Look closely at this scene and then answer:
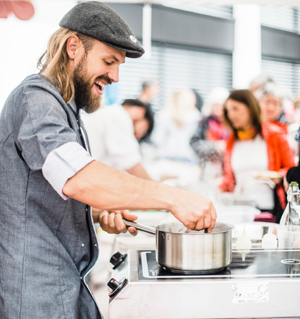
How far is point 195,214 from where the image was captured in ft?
2.99

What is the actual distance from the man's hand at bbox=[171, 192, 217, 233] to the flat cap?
470 millimetres

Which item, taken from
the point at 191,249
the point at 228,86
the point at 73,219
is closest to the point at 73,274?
the point at 73,219

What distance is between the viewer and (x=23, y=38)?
3467 mm

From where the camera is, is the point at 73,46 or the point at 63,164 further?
the point at 73,46

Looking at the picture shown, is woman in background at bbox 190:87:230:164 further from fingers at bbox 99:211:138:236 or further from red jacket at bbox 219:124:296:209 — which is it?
fingers at bbox 99:211:138:236

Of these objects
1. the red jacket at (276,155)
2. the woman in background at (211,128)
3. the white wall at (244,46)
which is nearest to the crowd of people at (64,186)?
the red jacket at (276,155)

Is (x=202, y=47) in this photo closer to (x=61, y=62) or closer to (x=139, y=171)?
(x=139, y=171)

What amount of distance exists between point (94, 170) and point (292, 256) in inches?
26.9

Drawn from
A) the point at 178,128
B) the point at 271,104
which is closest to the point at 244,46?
the point at 178,128

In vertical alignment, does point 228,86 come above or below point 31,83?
above

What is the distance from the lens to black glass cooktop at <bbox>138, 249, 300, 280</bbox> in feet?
3.15

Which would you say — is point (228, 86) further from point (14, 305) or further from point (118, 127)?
point (14, 305)

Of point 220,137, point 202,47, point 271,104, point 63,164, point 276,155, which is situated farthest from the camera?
point 202,47

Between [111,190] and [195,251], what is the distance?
0.86 feet
